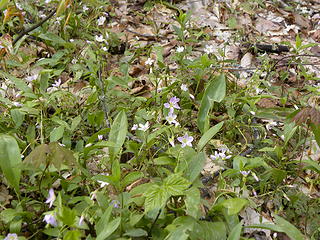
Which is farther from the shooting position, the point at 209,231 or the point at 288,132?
the point at 288,132

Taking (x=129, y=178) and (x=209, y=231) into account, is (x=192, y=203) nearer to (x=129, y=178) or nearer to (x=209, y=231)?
(x=209, y=231)

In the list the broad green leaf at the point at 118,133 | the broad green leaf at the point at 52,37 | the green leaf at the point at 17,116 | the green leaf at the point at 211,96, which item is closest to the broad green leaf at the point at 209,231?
the broad green leaf at the point at 118,133

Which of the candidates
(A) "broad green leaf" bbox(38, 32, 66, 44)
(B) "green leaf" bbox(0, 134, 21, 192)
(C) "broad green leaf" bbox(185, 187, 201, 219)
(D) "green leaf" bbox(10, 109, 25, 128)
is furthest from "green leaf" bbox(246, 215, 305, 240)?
(A) "broad green leaf" bbox(38, 32, 66, 44)

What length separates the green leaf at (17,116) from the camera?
2438mm

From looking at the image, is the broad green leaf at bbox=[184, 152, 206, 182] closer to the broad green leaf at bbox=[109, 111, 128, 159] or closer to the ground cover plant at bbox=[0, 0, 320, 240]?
the ground cover plant at bbox=[0, 0, 320, 240]

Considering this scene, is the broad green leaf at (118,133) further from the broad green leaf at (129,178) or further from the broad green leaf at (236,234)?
the broad green leaf at (236,234)

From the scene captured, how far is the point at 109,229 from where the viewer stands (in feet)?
5.38

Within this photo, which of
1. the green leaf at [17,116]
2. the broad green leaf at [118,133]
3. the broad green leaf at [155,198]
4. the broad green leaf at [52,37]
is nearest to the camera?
the broad green leaf at [155,198]

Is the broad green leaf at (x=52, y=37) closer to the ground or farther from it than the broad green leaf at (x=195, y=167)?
farther from it

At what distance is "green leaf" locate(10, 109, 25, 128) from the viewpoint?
2438 millimetres

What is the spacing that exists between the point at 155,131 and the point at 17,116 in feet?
2.77

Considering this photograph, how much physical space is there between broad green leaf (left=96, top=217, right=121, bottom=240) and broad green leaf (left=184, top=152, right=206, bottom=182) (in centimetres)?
42

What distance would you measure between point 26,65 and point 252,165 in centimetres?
182

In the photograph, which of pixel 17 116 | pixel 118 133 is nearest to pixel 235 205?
pixel 118 133
